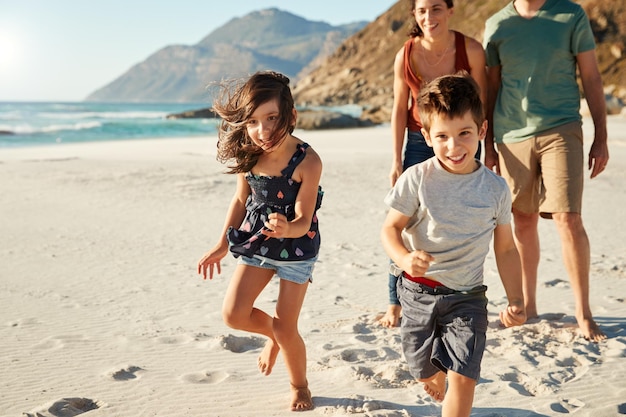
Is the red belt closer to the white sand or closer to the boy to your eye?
the boy

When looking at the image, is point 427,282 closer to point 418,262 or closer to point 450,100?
point 418,262

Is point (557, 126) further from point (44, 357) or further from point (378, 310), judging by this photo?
point (44, 357)

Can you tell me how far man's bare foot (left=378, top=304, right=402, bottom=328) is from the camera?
171 inches

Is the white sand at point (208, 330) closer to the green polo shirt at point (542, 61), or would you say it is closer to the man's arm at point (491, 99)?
the man's arm at point (491, 99)

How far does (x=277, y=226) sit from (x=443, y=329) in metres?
0.85

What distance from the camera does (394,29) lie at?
95.4m

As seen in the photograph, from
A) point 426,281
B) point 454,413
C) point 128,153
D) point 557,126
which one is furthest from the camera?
point 128,153

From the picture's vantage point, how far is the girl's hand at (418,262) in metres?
2.43

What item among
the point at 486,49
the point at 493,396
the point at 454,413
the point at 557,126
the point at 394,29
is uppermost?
the point at 394,29

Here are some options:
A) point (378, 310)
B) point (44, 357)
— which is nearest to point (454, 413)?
point (378, 310)

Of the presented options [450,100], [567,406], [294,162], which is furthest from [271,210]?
[567,406]

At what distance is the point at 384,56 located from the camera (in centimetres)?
8950

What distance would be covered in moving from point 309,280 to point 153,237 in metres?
4.27

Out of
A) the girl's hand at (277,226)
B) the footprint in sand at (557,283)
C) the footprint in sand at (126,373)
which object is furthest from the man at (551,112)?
the footprint in sand at (126,373)
